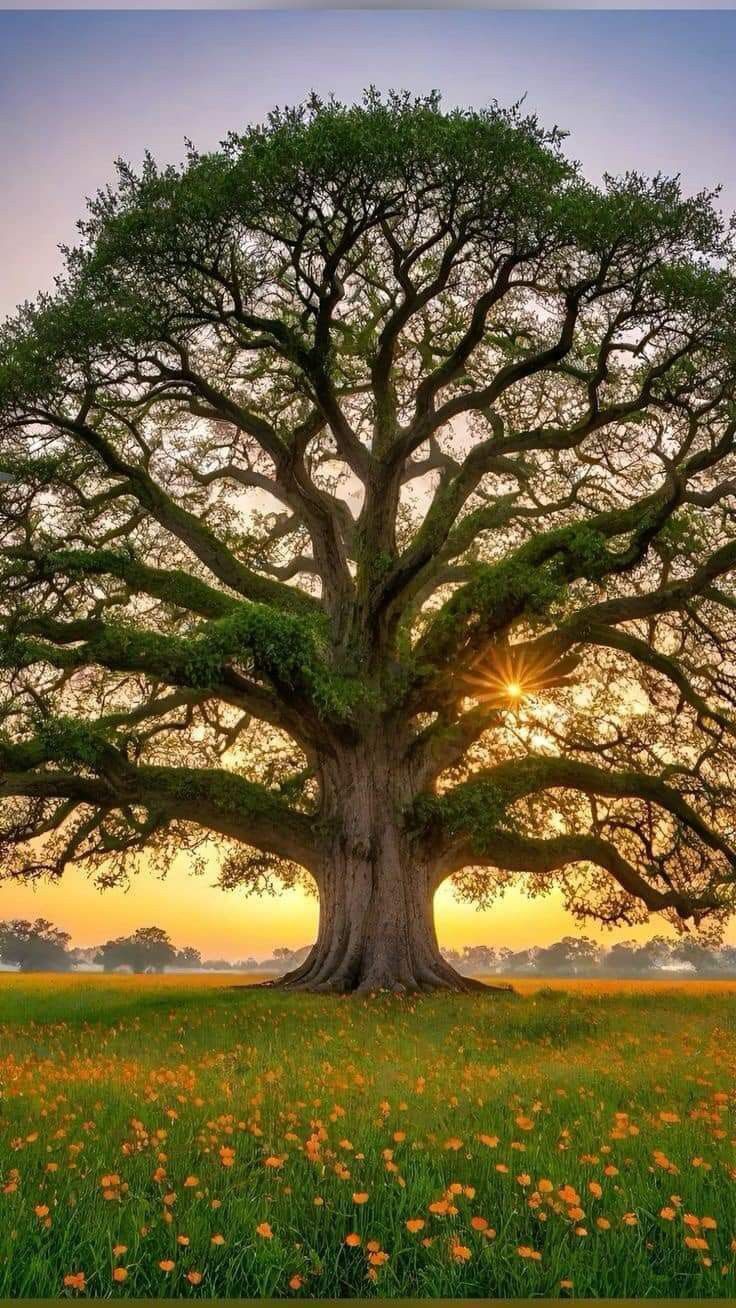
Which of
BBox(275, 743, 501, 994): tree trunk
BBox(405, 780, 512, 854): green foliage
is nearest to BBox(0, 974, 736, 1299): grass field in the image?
BBox(405, 780, 512, 854): green foliage

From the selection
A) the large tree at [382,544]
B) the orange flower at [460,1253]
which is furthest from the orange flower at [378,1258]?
the large tree at [382,544]

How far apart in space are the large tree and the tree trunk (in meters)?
0.07

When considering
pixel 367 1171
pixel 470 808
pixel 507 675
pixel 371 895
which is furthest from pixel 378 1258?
pixel 507 675

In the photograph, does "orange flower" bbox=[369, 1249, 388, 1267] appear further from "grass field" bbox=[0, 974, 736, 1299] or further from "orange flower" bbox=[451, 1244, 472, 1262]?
"orange flower" bbox=[451, 1244, 472, 1262]

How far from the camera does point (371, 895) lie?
21250 millimetres

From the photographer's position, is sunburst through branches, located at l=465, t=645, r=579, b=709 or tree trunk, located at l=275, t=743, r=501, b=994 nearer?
tree trunk, located at l=275, t=743, r=501, b=994

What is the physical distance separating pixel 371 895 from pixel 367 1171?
607 inches

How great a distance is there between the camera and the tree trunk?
20.7 meters

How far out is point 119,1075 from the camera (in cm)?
982

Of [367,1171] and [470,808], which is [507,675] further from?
[367,1171]

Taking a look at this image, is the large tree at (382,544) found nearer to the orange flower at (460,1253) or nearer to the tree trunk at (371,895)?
the tree trunk at (371,895)

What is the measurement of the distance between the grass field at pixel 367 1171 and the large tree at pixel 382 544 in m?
8.14

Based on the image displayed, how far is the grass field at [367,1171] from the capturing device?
4543mm

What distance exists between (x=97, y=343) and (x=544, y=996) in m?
14.7
